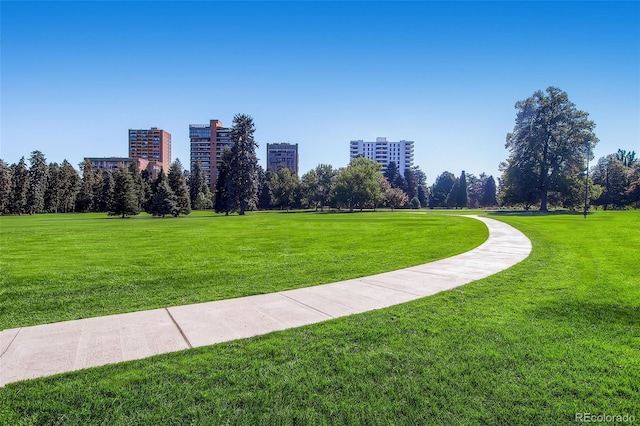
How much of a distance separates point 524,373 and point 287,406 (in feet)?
7.26

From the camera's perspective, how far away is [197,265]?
898 centimetres

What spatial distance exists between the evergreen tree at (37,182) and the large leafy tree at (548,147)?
287 ft

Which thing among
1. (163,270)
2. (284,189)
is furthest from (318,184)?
(163,270)

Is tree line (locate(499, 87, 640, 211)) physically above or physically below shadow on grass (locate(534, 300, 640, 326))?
above

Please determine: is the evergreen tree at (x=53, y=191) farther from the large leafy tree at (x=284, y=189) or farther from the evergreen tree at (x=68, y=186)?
the large leafy tree at (x=284, y=189)

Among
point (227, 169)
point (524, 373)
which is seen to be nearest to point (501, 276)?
point (524, 373)

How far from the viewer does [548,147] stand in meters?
57.2

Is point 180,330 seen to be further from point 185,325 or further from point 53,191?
point 53,191

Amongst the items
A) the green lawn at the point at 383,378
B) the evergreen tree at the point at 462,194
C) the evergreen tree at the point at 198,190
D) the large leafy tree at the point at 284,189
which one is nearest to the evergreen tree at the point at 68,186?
the evergreen tree at the point at 198,190

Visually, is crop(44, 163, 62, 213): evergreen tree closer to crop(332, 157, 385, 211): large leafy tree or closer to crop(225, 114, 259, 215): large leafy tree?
crop(225, 114, 259, 215): large leafy tree

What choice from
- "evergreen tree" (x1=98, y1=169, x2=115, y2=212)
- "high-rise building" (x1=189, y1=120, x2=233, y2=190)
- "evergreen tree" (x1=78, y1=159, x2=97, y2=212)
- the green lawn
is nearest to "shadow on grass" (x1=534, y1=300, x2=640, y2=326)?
the green lawn

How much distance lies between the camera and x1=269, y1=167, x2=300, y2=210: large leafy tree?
88500mm

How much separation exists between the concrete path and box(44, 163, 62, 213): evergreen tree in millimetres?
88953

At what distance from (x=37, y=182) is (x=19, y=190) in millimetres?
3305
